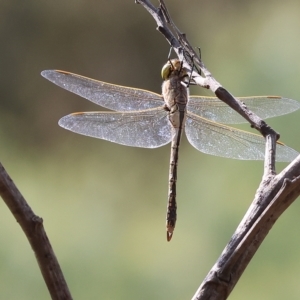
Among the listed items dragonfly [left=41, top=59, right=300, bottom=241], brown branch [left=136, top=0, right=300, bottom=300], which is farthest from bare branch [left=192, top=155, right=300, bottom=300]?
dragonfly [left=41, top=59, right=300, bottom=241]

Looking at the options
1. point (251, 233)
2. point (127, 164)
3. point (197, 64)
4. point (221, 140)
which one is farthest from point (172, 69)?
point (127, 164)

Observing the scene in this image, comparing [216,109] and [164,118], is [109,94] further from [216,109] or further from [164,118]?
[216,109]

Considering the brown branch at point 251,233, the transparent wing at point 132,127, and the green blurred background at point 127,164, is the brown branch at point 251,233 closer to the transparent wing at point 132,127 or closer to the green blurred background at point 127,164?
the transparent wing at point 132,127

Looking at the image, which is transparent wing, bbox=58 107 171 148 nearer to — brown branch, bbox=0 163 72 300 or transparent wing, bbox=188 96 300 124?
transparent wing, bbox=188 96 300 124

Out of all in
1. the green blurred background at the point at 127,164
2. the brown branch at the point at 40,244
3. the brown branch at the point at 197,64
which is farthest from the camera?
the green blurred background at the point at 127,164

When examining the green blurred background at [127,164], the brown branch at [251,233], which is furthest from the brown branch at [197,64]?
the green blurred background at [127,164]

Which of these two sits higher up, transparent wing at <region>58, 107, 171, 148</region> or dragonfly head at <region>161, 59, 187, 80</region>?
dragonfly head at <region>161, 59, 187, 80</region>

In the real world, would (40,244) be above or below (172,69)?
below
